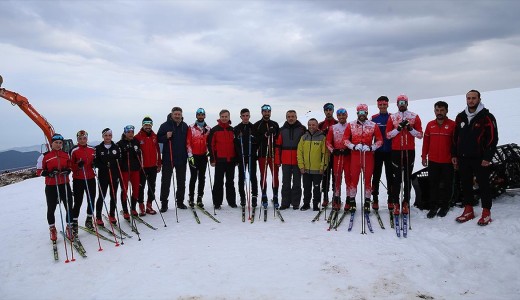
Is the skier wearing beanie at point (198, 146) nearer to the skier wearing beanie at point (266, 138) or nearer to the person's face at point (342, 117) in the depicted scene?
the skier wearing beanie at point (266, 138)

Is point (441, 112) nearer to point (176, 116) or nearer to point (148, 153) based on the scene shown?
point (176, 116)

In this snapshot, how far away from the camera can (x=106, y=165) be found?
6.66 meters

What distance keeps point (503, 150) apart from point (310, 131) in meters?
3.75

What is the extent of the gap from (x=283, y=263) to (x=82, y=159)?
437 cm

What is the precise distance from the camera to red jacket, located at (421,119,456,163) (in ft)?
19.7

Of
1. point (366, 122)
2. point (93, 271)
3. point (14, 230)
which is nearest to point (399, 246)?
point (366, 122)

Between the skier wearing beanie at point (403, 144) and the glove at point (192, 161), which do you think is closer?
the skier wearing beanie at point (403, 144)

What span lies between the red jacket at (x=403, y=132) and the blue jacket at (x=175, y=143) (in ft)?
14.9

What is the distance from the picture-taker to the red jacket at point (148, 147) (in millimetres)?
7340

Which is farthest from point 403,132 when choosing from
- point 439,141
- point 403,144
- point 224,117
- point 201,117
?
point 201,117

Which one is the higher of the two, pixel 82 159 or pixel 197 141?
pixel 197 141

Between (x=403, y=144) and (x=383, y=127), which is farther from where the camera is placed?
(x=383, y=127)

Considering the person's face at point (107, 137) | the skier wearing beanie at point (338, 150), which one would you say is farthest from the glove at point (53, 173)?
the skier wearing beanie at point (338, 150)

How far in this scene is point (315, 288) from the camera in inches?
164
